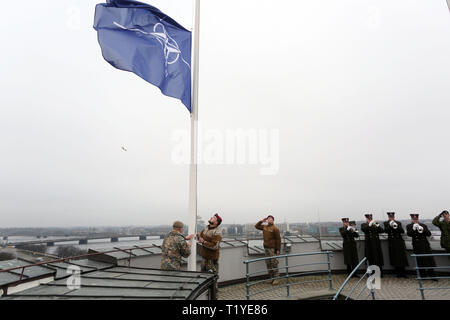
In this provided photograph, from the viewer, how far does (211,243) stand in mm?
5812

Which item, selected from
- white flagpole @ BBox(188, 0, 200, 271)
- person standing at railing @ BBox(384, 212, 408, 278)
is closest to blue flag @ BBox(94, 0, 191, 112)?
white flagpole @ BBox(188, 0, 200, 271)

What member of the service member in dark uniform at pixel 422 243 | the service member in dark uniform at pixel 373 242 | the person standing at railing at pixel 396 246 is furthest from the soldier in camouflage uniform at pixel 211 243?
the service member in dark uniform at pixel 422 243

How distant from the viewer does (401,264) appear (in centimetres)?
827

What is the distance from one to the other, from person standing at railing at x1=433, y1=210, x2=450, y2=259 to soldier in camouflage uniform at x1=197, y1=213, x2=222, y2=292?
23.4ft

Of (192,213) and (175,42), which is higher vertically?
(175,42)

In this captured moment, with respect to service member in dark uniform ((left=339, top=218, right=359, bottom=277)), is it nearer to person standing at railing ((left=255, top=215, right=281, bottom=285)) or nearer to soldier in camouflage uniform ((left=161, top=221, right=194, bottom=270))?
person standing at railing ((left=255, top=215, right=281, bottom=285))

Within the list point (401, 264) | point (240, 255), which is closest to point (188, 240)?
point (240, 255)

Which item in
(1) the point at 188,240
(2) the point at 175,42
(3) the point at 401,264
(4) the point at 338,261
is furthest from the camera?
(4) the point at 338,261

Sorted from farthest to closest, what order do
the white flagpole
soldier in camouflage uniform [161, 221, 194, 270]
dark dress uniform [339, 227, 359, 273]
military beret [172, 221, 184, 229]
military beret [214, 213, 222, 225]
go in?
dark dress uniform [339, 227, 359, 273], military beret [214, 213, 222, 225], the white flagpole, military beret [172, 221, 184, 229], soldier in camouflage uniform [161, 221, 194, 270]

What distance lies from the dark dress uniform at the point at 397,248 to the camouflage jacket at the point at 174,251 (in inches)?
302

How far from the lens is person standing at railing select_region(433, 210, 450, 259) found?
24.1 feet

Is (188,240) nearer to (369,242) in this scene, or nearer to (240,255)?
(240,255)

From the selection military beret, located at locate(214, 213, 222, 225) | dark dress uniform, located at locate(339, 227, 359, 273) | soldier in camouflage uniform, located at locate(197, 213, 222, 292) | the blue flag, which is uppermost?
the blue flag
